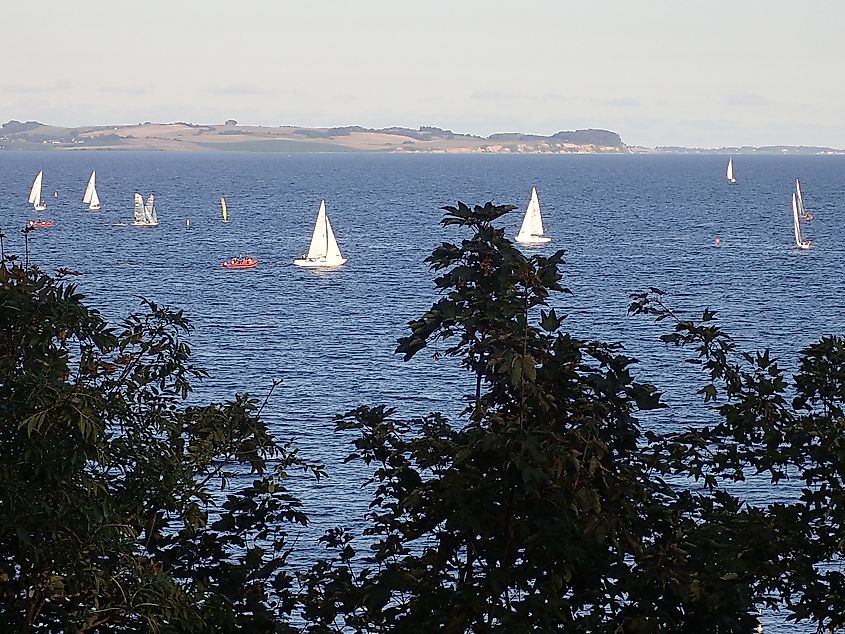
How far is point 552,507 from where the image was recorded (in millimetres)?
9234

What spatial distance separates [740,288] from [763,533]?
302 ft

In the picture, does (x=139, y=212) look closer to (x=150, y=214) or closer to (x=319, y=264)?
(x=150, y=214)

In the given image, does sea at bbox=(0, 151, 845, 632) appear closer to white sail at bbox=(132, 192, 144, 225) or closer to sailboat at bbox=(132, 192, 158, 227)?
white sail at bbox=(132, 192, 144, 225)

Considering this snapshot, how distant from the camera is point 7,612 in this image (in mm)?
9469

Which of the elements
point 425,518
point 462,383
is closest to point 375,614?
point 425,518

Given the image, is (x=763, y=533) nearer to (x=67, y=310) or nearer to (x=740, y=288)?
(x=67, y=310)

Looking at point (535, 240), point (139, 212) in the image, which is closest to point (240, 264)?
point (535, 240)

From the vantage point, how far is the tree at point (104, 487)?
29.2 ft

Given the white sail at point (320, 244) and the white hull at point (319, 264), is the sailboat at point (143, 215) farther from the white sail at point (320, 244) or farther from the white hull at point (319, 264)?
the white hull at point (319, 264)

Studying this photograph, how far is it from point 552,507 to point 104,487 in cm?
343

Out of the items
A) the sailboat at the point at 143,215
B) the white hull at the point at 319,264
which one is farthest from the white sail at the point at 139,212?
the white hull at the point at 319,264

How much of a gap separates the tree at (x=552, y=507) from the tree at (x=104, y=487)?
104cm

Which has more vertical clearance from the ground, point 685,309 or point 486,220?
point 486,220

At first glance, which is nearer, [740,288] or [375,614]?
[375,614]
